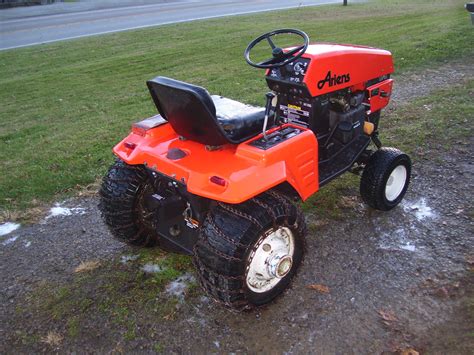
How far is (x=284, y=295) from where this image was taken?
9.88 ft

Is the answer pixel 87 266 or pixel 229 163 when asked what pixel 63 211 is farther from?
pixel 229 163

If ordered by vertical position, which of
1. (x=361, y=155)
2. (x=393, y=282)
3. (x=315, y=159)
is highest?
(x=315, y=159)

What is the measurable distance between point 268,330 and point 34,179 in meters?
3.25

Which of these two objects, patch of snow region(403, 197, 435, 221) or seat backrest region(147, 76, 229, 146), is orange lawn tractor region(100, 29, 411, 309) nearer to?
seat backrest region(147, 76, 229, 146)

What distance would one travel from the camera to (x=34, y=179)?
4.83 metres

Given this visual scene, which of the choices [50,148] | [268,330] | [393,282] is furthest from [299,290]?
[50,148]

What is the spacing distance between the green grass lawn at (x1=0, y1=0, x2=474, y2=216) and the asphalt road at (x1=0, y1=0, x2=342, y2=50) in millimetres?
1629

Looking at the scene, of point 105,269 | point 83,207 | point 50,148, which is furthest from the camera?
point 50,148

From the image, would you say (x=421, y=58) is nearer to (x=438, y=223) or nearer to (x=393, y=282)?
(x=438, y=223)

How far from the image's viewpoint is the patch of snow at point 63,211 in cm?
415

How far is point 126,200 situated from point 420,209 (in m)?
2.43

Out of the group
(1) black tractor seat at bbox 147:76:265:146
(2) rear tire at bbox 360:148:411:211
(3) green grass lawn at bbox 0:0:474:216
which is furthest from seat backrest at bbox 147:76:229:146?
(3) green grass lawn at bbox 0:0:474:216

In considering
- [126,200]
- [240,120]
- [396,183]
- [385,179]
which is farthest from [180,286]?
[396,183]

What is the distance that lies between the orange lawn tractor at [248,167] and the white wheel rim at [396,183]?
0.02m
